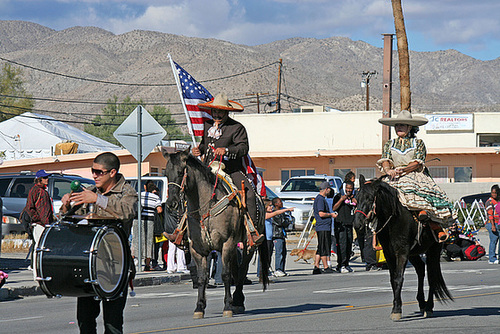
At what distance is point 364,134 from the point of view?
194 feet

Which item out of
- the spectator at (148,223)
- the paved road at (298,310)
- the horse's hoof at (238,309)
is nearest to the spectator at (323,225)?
the paved road at (298,310)

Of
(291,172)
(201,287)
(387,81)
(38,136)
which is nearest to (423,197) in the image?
(201,287)

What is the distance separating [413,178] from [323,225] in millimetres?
9656

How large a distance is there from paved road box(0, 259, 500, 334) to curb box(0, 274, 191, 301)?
0.33 meters

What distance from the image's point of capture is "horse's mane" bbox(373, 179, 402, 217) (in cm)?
1110

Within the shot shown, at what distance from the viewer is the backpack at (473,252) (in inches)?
992

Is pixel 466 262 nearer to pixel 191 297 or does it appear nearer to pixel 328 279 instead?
pixel 328 279

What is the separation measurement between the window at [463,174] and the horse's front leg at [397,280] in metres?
45.3

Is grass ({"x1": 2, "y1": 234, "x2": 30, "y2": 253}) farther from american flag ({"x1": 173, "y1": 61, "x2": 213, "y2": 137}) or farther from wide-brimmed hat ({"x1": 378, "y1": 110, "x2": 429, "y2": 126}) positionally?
wide-brimmed hat ({"x1": 378, "y1": 110, "x2": 429, "y2": 126})

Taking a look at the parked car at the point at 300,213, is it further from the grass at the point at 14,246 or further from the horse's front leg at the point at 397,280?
the horse's front leg at the point at 397,280

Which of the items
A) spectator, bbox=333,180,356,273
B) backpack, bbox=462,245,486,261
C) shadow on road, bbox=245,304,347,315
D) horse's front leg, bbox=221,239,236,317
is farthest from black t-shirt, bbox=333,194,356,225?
horse's front leg, bbox=221,239,236,317

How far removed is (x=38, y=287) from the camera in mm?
16609

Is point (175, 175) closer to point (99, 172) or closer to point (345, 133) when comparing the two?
point (99, 172)

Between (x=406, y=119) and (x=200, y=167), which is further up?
(x=406, y=119)
